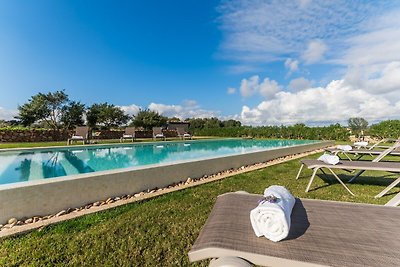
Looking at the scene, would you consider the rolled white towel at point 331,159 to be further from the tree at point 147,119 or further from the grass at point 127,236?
the tree at point 147,119

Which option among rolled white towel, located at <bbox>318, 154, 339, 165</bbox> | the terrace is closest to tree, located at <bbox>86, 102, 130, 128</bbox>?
the terrace

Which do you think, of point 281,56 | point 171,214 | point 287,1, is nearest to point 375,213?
point 171,214

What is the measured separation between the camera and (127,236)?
2605 mm

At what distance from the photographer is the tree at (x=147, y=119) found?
30281mm

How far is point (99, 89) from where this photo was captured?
91.2 feet

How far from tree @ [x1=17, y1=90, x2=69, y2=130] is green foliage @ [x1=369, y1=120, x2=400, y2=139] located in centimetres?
3328

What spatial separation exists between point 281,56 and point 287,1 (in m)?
9.80

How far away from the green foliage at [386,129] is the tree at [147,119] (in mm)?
24594

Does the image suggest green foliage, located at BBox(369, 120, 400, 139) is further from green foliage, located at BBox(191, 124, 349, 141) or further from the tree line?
green foliage, located at BBox(191, 124, 349, 141)

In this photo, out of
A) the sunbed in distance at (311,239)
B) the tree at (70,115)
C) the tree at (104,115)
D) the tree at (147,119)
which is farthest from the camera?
the tree at (147,119)

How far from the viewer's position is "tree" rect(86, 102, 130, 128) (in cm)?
2788

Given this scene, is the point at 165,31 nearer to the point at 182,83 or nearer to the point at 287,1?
the point at 287,1

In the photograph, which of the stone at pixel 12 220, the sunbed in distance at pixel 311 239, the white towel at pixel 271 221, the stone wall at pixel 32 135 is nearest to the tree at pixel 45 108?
the stone wall at pixel 32 135

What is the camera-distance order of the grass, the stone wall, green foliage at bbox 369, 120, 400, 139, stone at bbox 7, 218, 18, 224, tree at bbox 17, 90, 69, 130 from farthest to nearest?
tree at bbox 17, 90, 69, 130
green foliage at bbox 369, 120, 400, 139
the stone wall
stone at bbox 7, 218, 18, 224
the grass
